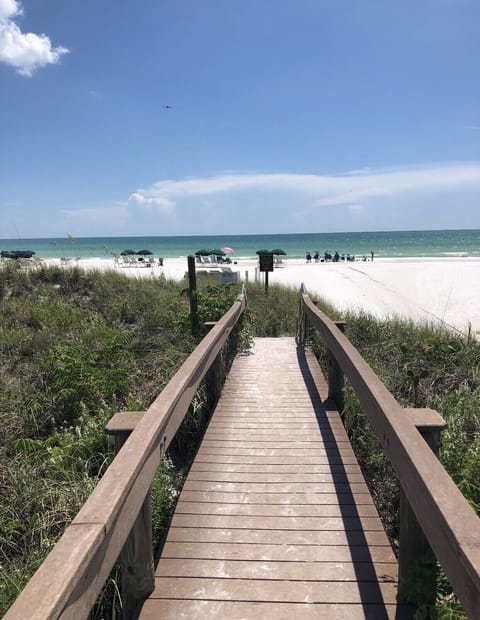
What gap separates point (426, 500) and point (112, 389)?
4.80m

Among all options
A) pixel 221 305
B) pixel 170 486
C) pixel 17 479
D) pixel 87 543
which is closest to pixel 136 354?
pixel 221 305

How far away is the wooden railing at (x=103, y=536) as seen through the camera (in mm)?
1256

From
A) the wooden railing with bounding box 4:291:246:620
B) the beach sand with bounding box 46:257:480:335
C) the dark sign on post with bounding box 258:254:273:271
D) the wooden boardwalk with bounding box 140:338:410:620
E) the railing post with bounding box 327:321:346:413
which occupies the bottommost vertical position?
the beach sand with bounding box 46:257:480:335

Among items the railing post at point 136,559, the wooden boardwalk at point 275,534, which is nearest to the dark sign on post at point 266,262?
the wooden boardwalk at point 275,534

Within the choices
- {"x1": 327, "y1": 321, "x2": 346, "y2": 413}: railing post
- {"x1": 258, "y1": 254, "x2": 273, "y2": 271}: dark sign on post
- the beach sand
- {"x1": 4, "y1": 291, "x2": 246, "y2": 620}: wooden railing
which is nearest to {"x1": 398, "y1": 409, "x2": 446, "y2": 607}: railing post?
{"x1": 4, "y1": 291, "x2": 246, "y2": 620}: wooden railing

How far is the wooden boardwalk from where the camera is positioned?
7.84 ft

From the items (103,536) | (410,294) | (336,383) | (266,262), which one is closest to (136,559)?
(103,536)

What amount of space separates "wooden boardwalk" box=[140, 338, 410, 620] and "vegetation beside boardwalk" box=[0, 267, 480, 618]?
30 centimetres

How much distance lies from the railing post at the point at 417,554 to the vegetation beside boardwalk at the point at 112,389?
12cm

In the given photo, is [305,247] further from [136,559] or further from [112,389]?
[136,559]

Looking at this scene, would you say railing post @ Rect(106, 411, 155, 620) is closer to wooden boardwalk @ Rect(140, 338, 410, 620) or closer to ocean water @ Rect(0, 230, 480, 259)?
wooden boardwalk @ Rect(140, 338, 410, 620)

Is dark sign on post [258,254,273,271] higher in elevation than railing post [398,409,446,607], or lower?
higher

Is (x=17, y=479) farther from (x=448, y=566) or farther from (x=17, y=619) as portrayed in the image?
(x=448, y=566)

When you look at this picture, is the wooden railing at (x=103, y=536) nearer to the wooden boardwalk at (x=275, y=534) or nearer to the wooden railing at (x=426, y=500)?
the wooden boardwalk at (x=275, y=534)
